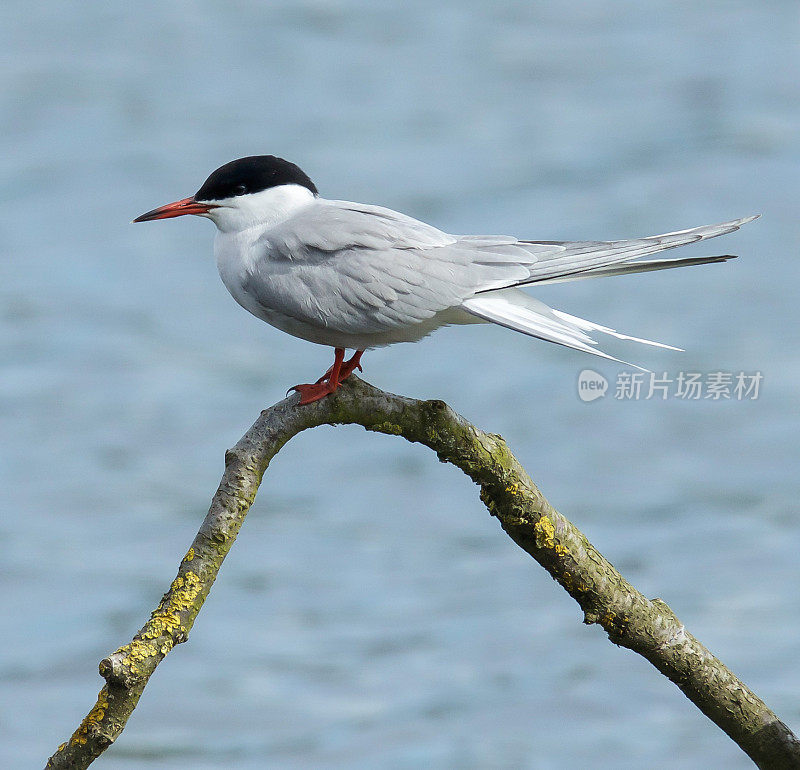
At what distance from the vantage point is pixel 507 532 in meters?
3.72

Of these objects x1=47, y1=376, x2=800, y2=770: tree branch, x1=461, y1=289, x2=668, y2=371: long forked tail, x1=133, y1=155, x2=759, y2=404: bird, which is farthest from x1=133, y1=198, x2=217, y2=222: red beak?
x1=461, y1=289, x2=668, y2=371: long forked tail

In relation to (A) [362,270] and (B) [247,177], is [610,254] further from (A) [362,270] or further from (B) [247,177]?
(B) [247,177]

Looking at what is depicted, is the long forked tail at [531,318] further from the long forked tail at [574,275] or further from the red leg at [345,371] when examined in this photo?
the red leg at [345,371]

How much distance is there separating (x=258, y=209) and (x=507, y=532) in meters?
1.32

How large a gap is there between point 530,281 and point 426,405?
0.50 m

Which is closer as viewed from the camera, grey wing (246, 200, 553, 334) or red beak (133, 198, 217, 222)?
grey wing (246, 200, 553, 334)

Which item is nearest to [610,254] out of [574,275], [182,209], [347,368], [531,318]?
[574,275]

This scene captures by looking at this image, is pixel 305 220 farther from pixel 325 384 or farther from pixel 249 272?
pixel 325 384

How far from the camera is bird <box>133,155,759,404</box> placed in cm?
371

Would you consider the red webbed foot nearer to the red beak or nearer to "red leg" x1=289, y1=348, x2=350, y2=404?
"red leg" x1=289, y1=348, x2=350, y2=404

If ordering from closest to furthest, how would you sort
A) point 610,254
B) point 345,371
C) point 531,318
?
point 610,254 → point 531,318 → point 345,371

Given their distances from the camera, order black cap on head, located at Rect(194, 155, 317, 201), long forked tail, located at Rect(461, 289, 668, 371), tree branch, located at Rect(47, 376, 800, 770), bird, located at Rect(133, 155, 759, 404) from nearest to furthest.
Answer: tree branch, located at Rect(47, 376, 800, 770) → long forked tail, located at Rect(461, 289, 668, 371) → bird, located at Rect(133, 155, 759, 404) → black cap on head, located at Rect(194, 155, 317, 201)

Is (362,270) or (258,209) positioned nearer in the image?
(362,270)

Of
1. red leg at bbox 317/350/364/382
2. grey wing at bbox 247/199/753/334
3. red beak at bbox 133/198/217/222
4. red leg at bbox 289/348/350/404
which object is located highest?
red beak at bbox 133/198/217/222
